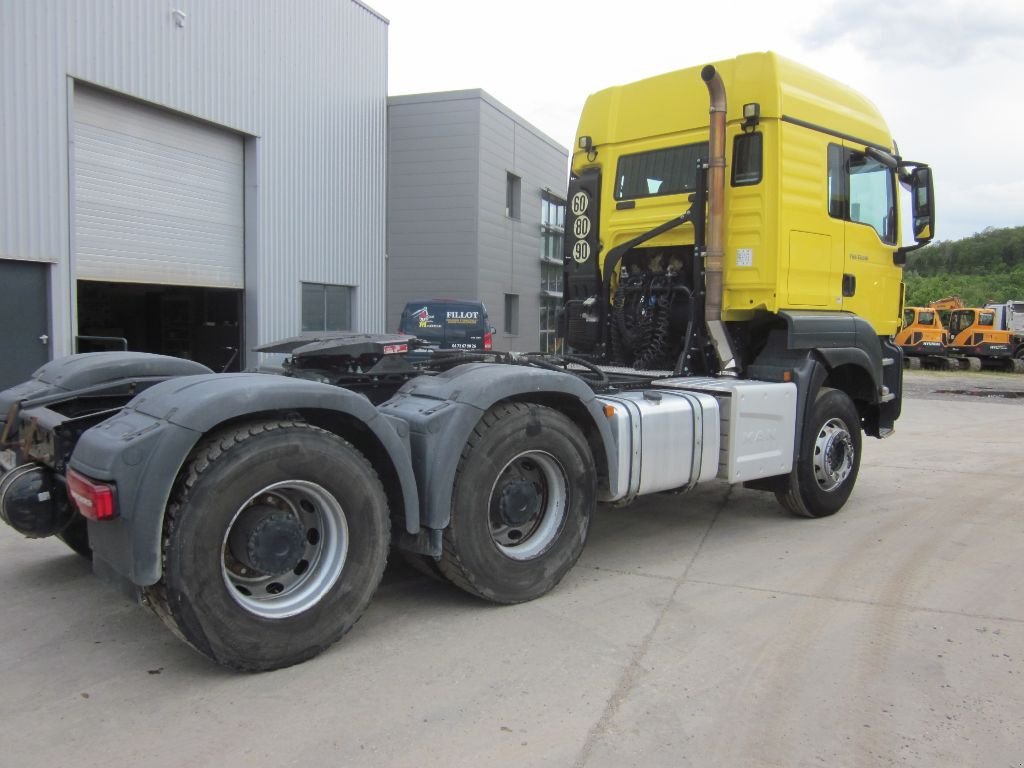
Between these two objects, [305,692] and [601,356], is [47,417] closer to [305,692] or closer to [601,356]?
[305,692]

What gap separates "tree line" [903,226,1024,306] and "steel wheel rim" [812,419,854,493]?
73.2 m

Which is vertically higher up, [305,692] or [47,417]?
[47,417]

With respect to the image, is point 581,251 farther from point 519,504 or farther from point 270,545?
point 270,545

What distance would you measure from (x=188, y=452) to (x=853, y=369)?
5773 millimetres

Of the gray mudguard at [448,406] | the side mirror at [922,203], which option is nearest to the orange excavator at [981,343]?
the side mirror at [922,203]

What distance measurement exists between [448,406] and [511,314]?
948 inches

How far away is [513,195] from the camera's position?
89.1 ft

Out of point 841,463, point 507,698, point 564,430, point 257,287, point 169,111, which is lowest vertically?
point 507,698

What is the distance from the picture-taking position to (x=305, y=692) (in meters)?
3.47

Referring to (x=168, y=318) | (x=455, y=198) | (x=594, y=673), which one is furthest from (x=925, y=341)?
(x=594, y=673)

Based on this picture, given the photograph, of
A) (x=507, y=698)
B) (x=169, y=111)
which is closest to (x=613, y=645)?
(x=507, y=698)

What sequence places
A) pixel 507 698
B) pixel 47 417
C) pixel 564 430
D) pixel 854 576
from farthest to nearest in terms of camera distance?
pixel 854 576 < pixel 564 430 < pixel 47 417 < pixel 507 698

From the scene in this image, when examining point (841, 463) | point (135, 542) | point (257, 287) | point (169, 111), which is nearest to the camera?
point (135, 542)

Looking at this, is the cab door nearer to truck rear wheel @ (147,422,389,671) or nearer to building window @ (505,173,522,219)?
truck rear wheel @ (147,422,389,671)
